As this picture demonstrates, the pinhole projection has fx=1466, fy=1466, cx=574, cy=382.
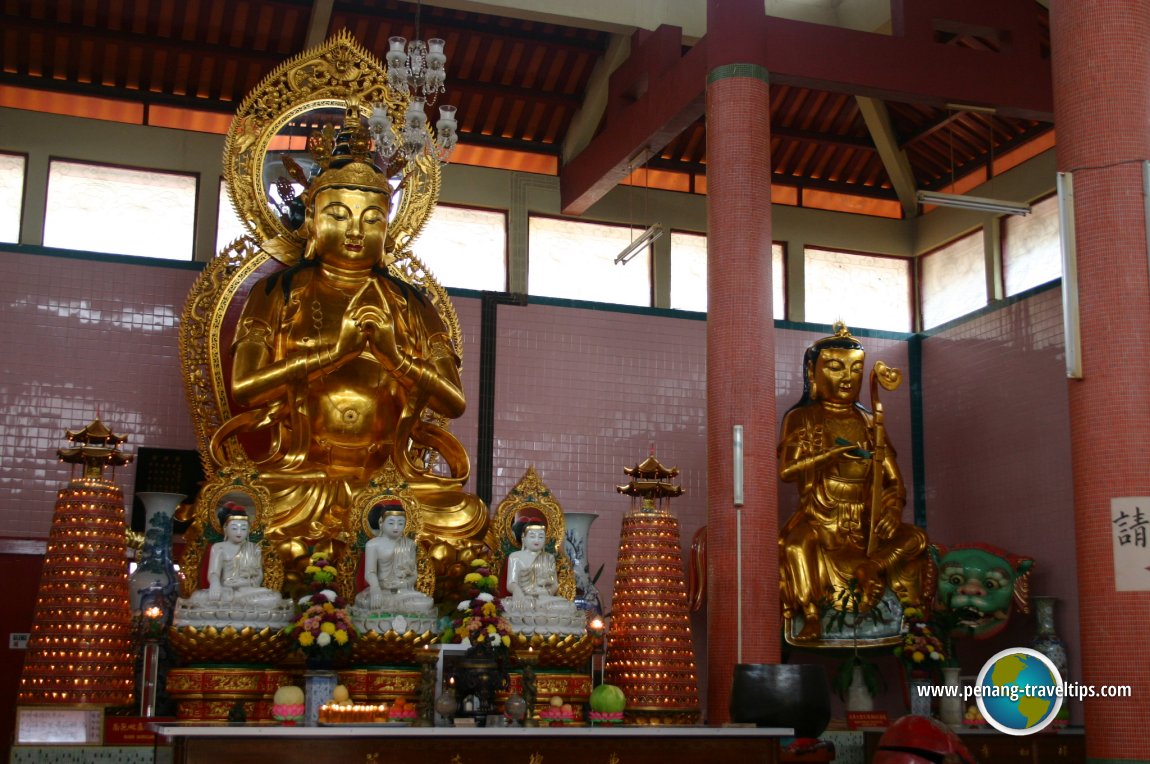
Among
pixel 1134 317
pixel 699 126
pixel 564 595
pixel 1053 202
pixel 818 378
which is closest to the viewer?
pixel 1134 317

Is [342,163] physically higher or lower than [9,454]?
higher

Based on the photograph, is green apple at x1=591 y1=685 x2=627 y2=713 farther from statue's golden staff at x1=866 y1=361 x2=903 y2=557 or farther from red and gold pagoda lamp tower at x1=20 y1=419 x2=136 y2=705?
statue's golden staff at x1=866 y1=361 x2=903 y2=557

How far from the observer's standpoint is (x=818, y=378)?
33.0ft

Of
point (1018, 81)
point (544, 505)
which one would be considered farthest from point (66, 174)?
point (1018, 81)

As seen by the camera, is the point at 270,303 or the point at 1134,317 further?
the point at 270,303

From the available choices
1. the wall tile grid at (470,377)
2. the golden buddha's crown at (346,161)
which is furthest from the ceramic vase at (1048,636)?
the golden buddha's crown at (346,161)

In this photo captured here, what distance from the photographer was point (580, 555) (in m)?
8.33

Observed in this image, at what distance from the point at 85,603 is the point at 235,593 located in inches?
26.9

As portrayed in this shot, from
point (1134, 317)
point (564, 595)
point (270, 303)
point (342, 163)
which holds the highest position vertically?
point (342, 163)

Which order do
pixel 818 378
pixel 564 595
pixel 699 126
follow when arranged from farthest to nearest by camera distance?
pixel 699 126 < pixel 818 378 < pixel 564 595

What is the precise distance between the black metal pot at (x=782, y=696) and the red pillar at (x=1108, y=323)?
1061 millimetres

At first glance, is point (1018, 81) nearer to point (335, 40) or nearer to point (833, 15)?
point (833, 15)

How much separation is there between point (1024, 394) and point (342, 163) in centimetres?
497

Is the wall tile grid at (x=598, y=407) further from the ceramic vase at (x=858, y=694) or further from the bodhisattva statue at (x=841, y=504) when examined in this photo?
the ceramic vase at (x=858, y=694)
